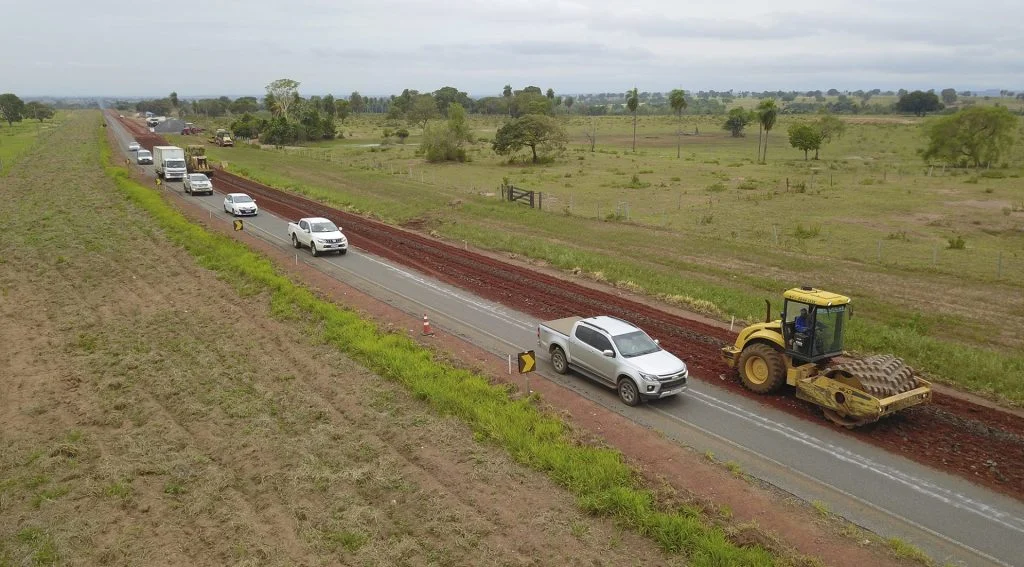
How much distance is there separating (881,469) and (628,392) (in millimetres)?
5509

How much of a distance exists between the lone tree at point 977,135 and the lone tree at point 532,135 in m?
38.4

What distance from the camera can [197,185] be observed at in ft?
161

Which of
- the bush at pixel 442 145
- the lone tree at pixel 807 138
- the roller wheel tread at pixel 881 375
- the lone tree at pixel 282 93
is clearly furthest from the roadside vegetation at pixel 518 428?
the lone tree at pixel 282 93

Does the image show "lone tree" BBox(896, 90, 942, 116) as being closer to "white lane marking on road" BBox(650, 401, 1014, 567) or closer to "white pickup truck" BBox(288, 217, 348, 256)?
"white pickup truck" BBox(288, 217, 348, 256)

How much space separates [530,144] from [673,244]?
44.1 m

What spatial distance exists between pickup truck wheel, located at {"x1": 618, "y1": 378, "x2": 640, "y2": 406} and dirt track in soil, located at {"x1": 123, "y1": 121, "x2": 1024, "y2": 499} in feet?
8.88

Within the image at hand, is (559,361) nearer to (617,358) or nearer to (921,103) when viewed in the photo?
(617,358)

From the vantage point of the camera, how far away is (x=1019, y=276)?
28.3 m

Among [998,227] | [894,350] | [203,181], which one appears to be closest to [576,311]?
[894,350]

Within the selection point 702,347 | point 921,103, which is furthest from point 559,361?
point 921,103

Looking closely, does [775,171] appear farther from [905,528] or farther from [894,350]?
[905,528]

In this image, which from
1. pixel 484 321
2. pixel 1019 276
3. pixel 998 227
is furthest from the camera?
pixel 998 227

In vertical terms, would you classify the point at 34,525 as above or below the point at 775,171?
below

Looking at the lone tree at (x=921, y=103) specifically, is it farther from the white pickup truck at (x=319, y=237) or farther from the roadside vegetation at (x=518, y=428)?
the roadside vegetation at (x=518, y=428)
